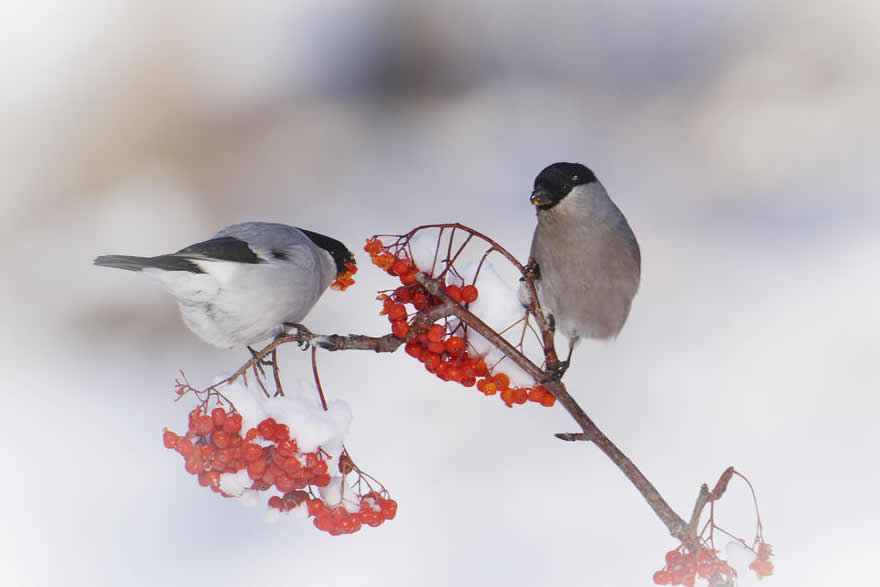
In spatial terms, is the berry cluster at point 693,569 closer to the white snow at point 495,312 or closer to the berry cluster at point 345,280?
the white snow at point 495,312

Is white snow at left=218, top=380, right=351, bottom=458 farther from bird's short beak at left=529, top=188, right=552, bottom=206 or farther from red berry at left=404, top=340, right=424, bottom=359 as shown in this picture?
bird's short beak at left=529, top=188, right=552, bottom=206

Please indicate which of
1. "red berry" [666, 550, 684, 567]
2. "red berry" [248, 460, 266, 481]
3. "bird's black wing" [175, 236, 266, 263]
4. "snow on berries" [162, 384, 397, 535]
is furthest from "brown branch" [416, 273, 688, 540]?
"bird's black wing" [175, 236, 266, 263]

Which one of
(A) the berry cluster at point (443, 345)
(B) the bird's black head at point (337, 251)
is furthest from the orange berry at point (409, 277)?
(B) the bird's black head at point (337, 251)

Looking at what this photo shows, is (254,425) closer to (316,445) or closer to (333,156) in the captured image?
(316,445)

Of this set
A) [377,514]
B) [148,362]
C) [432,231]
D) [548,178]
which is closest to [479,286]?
[432,231]

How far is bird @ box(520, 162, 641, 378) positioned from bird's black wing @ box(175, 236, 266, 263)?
50 centimetres

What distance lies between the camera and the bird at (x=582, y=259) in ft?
4.42

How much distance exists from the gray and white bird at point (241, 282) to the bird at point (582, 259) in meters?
0.40

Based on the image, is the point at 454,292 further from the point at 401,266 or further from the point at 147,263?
the point at 147,263

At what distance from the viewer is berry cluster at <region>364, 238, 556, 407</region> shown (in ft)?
3.53

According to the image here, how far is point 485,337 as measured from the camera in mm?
1049

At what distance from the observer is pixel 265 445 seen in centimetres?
Answer: 103

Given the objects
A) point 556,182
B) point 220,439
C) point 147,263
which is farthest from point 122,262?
point 556,182

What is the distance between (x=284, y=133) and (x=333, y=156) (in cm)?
17
